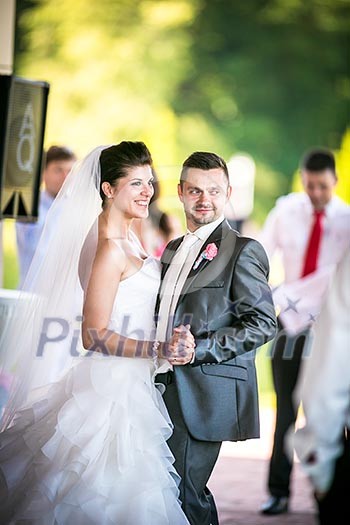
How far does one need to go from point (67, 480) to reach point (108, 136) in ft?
27.6

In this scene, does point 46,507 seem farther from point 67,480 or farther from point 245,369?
point 245,369

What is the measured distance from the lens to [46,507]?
11.3 feet

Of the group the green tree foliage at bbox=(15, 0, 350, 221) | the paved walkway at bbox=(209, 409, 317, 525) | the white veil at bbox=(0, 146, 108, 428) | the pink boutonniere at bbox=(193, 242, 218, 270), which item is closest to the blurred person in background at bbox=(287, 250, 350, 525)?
the pink boutonniere at bbox=(193, 242, 218, 270)

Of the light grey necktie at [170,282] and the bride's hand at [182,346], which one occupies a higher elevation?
the light grey necktie at [170,282]

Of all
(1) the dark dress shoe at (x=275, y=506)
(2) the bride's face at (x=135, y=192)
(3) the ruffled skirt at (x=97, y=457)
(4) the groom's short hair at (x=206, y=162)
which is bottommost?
(1) the dark dress shoe at (x=275, y=506)

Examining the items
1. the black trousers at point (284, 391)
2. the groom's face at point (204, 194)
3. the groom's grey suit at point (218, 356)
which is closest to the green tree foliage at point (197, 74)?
the black trousers at point (284, 391)

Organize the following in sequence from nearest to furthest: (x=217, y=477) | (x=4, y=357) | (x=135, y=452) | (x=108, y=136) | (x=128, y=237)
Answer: (x=135, y=452), (x=128, y=237), (x=4, y=357), (x=217, y=477), (x=108, y=136)

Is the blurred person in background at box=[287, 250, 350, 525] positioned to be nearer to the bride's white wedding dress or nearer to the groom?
the groom

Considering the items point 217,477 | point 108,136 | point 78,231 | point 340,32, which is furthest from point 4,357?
point 340,32

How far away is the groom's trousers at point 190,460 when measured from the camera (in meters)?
3.41

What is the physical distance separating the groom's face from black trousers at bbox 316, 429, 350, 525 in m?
1.20

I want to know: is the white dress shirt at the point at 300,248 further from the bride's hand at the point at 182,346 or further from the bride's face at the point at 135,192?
the bride's hand at the point at 182,346

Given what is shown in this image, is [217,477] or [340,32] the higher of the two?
[340,32]

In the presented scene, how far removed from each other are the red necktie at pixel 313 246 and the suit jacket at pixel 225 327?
1963 millimetres
